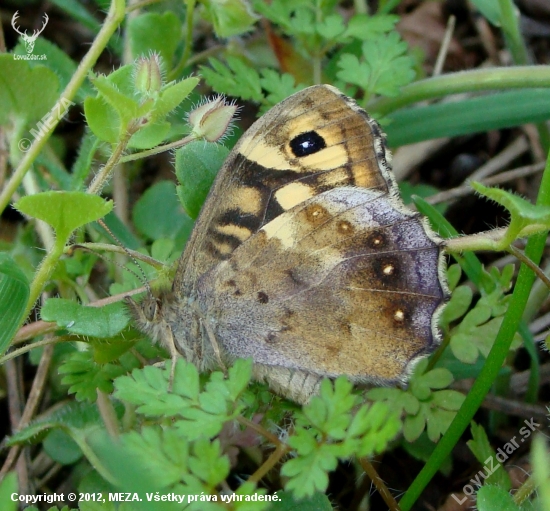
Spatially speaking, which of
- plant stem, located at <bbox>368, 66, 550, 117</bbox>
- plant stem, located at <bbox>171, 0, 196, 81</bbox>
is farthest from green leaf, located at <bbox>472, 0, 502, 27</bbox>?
plant stem, located at <bbox>171, 0, 196, 81</bbox>

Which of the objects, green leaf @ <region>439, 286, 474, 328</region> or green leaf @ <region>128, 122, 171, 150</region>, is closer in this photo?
green leaf @ <region>128, 122, 171, 150</region>

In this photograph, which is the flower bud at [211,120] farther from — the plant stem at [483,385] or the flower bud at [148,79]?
the plant stem at [483,385]

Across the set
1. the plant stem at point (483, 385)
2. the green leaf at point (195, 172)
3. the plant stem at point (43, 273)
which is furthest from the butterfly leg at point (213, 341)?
the plant stem at point (483, 385)

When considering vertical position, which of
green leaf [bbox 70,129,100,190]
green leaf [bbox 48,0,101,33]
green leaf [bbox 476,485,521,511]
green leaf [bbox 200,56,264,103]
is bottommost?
green leaf [bbox 476,485,521,511]

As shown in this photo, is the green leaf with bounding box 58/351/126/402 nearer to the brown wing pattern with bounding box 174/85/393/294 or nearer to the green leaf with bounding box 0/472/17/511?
the brown wing pattern with bounding box 174/85/393/294

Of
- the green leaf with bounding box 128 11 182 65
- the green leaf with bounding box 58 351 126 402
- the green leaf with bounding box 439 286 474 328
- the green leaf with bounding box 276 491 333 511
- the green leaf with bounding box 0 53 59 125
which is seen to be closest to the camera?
the green leaf with bounding box 276 491 333 511

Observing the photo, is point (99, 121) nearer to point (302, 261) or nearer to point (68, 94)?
point (68, 94)

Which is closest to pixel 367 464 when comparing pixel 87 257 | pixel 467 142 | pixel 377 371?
pixel 377 371
